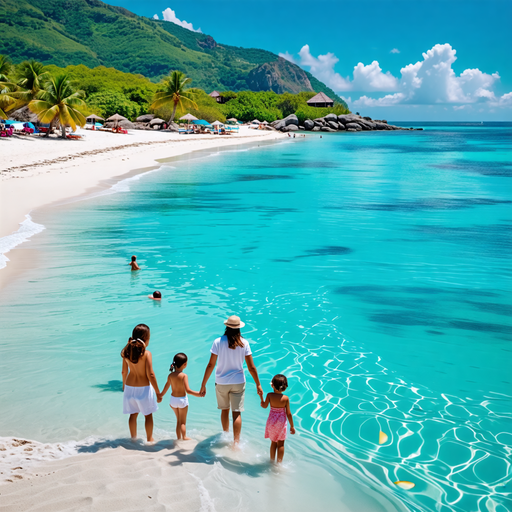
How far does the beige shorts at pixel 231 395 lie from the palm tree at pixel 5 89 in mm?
43968

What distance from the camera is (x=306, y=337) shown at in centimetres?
967

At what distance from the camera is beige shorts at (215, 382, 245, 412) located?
5725mm

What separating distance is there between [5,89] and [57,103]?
14.6 ft

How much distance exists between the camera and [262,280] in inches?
516

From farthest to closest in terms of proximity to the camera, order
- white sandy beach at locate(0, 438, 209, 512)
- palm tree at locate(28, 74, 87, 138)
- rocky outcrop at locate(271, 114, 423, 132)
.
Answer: rocky outcrop at locate(271, 114, 423, 132)
palm tree at locate(28, 74, 87, 138)
white sandy beach at locate(0, 438, 209, 512)

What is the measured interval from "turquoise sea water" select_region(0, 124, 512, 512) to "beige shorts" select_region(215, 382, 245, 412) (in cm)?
53

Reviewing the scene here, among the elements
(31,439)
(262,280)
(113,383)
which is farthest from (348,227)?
(31,439)

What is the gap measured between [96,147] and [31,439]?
44157mm

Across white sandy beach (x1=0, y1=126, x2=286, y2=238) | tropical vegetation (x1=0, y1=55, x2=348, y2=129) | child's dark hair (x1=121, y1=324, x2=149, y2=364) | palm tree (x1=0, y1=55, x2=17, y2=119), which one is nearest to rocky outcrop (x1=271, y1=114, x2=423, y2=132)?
tropical vegetation (x1=0, y1=55, x2=348, y2=129)

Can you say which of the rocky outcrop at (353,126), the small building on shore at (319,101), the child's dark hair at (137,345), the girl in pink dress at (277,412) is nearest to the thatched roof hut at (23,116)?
the child's dark hair at (137,345)

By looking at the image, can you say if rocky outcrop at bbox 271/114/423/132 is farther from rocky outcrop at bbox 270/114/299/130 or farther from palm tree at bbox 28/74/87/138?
palm tree at bbox 28/74/87/138

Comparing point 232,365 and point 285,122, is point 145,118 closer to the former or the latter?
point 285,122

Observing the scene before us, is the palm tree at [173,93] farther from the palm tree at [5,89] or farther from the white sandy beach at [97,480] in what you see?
the white sandy beach at [97,480]

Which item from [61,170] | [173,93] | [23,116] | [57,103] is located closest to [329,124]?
[173,93]
